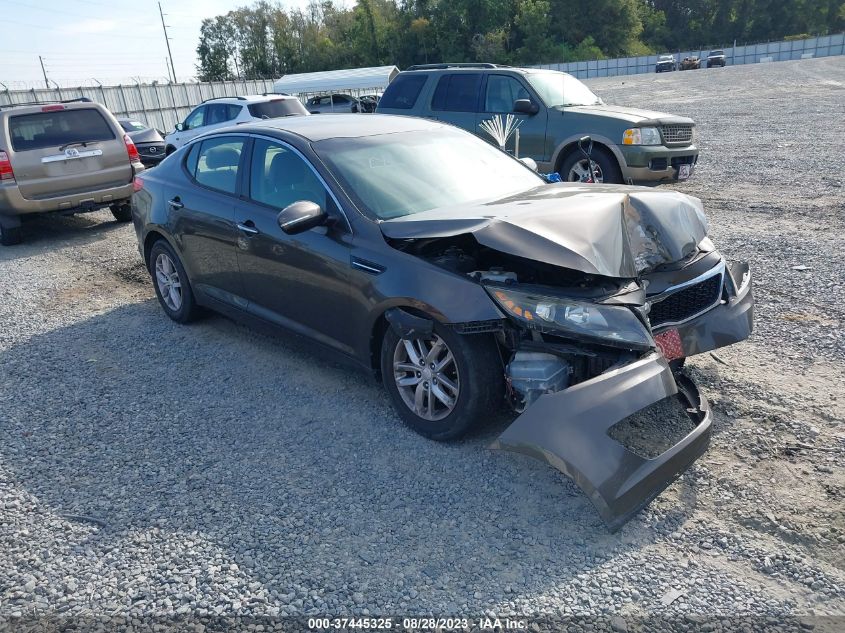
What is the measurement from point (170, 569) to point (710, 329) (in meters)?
3.02

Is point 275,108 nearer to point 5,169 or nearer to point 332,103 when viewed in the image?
point 5,169

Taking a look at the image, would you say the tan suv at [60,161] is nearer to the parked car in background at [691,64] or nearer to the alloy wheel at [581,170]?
the alloy wheel at [581,170]

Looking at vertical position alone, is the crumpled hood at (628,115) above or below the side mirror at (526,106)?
below

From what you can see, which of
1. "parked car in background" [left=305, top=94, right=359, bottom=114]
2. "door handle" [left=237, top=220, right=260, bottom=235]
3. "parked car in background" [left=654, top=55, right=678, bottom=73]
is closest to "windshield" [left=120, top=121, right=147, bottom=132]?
"parked car in background" [left=305, top=94, right=359, bottom=114]

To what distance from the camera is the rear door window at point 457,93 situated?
10.4 meters

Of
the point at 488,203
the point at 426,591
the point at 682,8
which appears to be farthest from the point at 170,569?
the point at 682,8

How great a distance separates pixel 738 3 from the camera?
84.9 m

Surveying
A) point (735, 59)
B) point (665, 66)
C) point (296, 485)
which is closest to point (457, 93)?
point (296, 485)

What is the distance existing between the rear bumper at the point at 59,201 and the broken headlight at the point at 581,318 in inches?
324

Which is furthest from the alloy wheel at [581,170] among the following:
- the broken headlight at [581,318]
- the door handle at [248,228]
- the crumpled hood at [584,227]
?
the broken headlight at [581,318]

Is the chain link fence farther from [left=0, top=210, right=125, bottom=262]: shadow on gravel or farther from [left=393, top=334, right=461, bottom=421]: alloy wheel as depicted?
[left=393, top=334, right=461, bottom=421]: alloy wheel

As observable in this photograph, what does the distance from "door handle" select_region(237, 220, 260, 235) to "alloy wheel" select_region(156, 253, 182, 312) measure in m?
1.31

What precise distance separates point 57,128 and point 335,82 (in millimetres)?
24758

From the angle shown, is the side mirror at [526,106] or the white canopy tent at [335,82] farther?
the white canopy tent at [335,82]
